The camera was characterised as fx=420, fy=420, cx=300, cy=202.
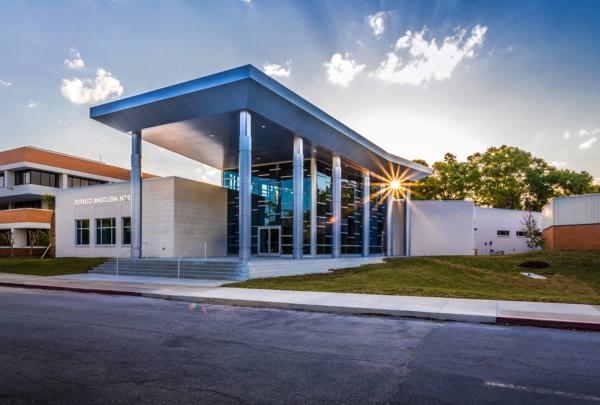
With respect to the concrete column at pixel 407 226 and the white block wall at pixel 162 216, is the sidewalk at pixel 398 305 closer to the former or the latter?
the white block wall at pixel 162 216

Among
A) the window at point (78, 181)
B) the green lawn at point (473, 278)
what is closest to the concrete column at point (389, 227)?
the green lawn at point (473, 278)

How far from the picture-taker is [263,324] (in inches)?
390

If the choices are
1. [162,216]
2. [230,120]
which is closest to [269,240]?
[162,216]

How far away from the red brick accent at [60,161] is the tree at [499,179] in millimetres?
45242

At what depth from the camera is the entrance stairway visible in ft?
68.9

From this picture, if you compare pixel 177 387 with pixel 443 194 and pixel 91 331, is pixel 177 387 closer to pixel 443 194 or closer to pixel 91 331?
pixel 91 331

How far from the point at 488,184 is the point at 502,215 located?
1431cm

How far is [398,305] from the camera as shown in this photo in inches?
464

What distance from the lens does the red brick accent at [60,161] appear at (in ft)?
157

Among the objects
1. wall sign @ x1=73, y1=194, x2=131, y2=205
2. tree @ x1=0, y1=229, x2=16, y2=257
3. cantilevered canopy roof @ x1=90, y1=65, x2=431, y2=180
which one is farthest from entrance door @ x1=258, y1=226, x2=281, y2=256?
tree @ x1=0, y1=229, x2=16, y2=257

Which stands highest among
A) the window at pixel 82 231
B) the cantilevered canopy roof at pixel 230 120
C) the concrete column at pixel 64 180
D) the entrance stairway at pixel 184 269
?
the cantilevered canopy roof at pixel 230 120

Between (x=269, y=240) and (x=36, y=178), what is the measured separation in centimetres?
3159

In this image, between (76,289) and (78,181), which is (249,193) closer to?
(76,289)

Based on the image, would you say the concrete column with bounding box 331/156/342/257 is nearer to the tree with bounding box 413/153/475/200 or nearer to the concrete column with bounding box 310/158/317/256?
the concrete column with bounding box 310/158/317/256
